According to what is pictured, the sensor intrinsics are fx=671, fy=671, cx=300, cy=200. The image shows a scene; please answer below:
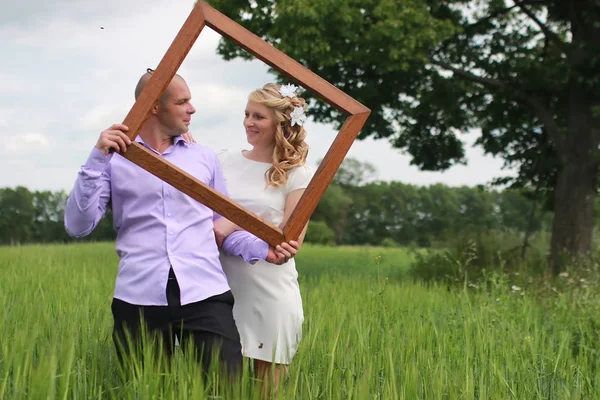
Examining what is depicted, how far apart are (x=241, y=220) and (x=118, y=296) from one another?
0.62 m

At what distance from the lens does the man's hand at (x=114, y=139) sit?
2.48 metres

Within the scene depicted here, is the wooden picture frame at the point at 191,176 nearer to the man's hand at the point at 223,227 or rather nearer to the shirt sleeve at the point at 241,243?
the shirt sleeve at the point at 241,243

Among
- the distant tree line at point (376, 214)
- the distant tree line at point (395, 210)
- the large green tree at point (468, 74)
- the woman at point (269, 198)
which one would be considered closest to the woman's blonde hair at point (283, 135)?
the woman at point (269, 198)

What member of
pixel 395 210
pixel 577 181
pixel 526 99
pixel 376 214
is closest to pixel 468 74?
pixel 526 99

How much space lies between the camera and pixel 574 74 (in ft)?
37.5

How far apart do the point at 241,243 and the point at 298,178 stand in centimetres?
43

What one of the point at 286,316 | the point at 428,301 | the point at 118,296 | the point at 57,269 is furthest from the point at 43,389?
the point at 57,269

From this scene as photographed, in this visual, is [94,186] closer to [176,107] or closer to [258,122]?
[176,107]

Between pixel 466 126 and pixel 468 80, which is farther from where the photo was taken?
pixel 466 126

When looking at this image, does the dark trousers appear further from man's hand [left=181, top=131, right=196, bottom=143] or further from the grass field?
man's hand [left=181, top=131, right=196, bottom=143]

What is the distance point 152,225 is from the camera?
9.03 ft

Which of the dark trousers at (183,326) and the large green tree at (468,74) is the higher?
the large green tree at (468,74)

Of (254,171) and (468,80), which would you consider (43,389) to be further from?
(468,80)

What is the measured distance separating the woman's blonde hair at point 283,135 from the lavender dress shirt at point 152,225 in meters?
0.41
